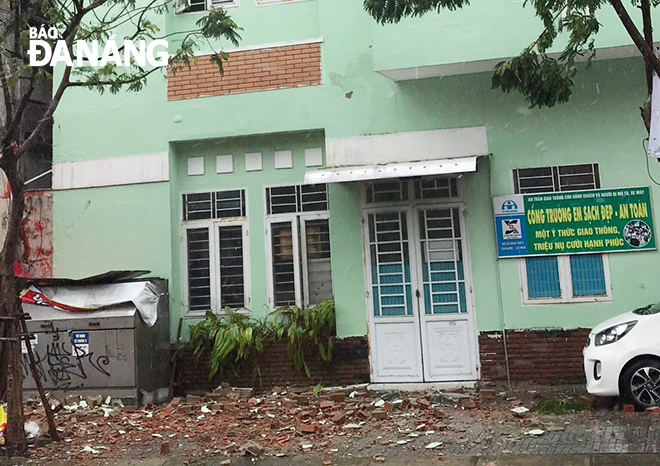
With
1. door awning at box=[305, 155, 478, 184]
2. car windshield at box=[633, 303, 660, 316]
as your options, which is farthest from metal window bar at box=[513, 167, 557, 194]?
car windshield at box=[633, 303, 660, 316]

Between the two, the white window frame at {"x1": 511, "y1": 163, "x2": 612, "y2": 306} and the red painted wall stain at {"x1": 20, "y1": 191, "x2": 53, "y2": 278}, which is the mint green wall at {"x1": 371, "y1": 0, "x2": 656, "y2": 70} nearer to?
the white window frame at {"x1": 511, "y1": 163, "x2": 612, "y2": 306}

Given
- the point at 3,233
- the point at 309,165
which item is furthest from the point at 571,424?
the point at 3,233

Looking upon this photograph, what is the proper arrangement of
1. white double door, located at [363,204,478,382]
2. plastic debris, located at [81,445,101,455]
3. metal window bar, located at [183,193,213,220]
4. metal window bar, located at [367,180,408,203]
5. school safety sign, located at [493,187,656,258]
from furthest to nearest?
1. metal window bar, located at [183,193,213,220]
2. metal window bar, located at [367,180,408,203]
3. white double door, located at [363,204,478,382]
4. school safety sign, located at [493,187,656,258]
5. plastic debris, located at [81,445,101,455]

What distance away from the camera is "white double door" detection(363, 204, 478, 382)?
966cm

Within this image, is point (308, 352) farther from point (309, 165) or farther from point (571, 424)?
point (571, 424)

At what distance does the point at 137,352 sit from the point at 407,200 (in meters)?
4.35

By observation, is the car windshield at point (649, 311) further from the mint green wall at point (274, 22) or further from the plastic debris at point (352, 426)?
the mint green wall at point (274, 22)

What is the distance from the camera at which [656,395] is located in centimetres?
749

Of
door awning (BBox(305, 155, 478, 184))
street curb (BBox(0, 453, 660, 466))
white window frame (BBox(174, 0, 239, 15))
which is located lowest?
street curb (BBox(0, 453, 660, 466))

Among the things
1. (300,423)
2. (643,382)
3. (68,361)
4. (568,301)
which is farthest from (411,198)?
(68,361)

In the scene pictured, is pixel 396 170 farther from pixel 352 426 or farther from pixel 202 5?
pixel 202 5

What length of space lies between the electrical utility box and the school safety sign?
16.9 ft

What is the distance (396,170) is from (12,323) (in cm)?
503

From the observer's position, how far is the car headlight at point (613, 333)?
769 centimetres
